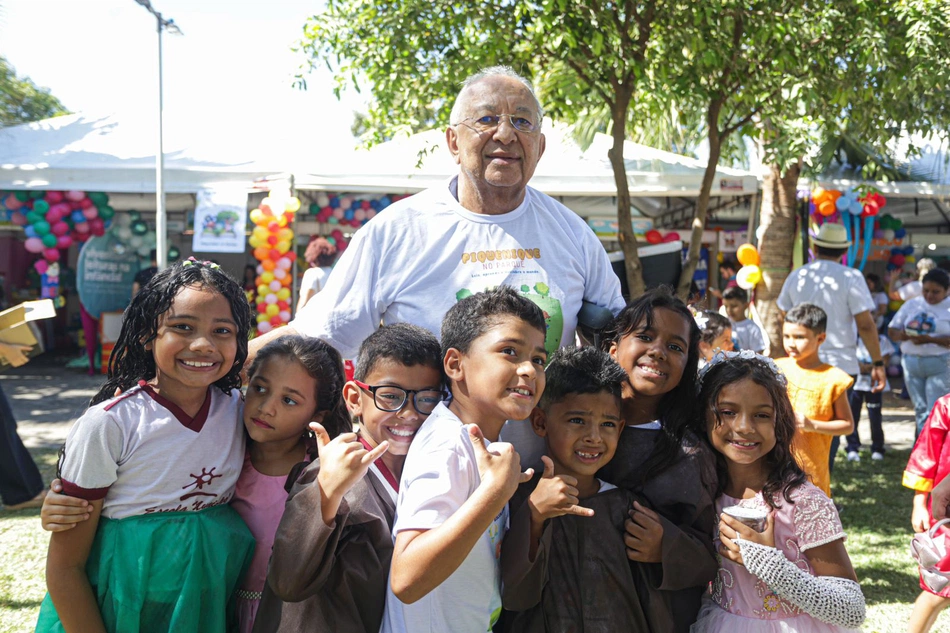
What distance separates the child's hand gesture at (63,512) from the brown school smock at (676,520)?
1.30 meters

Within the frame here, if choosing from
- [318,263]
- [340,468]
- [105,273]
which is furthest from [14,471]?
[105,273]

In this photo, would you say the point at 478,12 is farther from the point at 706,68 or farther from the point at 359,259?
the point at 359,259

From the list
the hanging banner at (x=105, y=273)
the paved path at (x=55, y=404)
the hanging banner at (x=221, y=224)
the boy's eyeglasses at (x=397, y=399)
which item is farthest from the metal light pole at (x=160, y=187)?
the boy's eyeglasses at (x=397, y=399)

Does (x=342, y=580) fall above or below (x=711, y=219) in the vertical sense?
below

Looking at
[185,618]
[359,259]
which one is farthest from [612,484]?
[185,618]

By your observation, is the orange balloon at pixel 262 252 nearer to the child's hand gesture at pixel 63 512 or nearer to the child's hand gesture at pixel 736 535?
the child's hand gesture at pixel 63 512

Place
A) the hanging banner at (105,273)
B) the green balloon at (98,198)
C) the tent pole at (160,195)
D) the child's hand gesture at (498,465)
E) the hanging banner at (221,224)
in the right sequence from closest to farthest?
the child's hand gesture at (498,465)
the hanging banner at (221,224)
the tent pole at (160,195)
the green balloon at (98,198)
the hanging banner at (105,273)

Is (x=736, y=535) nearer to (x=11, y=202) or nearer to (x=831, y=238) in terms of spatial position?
(x=831, y=238)

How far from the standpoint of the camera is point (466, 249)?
7.31ft

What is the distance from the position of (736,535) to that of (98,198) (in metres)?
9.51

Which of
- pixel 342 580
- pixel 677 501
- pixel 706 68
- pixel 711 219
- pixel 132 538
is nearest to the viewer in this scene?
pixel 342 580

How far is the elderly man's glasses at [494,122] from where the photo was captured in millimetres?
2184

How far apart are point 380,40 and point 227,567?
4.60 metres

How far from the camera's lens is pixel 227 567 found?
1930 mm
